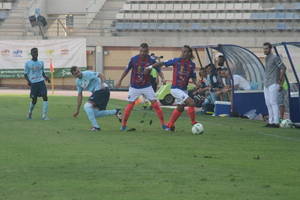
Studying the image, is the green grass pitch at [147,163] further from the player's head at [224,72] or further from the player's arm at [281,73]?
the player's head at [224,72]

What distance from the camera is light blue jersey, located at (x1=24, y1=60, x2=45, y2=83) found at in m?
23.1

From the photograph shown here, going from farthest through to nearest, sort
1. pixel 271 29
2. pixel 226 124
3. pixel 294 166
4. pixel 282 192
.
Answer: pixel 271 29
pixel 226 124
pixel 294 166
pixel 282 192

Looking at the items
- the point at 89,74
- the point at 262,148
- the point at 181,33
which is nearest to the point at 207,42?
the point at 181,33

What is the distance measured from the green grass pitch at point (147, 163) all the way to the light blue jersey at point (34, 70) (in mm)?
2869

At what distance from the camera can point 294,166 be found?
492 inches

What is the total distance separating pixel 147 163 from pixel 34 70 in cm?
1114

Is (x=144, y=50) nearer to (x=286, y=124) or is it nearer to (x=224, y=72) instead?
(x=286, y=124)

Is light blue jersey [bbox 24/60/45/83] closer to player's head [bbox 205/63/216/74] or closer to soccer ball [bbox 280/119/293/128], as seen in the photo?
player's head [bbox 205/63/216/74]

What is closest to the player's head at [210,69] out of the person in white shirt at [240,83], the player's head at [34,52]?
the person in white shirt at [240,83]

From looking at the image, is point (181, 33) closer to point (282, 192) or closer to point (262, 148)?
point (262, 148)

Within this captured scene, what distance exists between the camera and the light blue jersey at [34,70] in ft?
75.9

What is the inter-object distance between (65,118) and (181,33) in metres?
30.8

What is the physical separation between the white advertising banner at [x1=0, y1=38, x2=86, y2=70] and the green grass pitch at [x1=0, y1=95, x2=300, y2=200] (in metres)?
33.8

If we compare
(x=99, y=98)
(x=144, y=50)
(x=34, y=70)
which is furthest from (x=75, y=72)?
(x=34, y=70)
